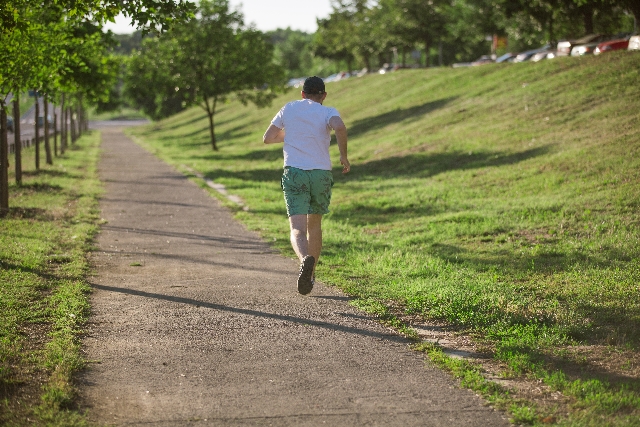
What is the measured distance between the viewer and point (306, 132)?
684 cm

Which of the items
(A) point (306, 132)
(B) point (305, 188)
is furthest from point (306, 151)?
(B) point (305, 188)

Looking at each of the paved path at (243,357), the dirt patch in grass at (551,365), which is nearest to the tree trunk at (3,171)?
the paved path at (243,357)

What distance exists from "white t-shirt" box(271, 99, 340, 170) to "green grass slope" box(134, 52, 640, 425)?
133 centimetres

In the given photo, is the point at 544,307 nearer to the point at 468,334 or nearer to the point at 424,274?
the point at 468,334

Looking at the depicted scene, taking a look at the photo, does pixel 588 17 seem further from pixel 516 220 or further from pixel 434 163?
pixel 516 220

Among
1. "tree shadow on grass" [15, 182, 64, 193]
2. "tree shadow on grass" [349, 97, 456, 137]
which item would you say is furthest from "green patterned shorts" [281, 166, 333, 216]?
"tree shadow on grass" [349, 97, 456, 137]

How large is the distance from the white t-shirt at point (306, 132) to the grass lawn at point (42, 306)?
7.24 feet

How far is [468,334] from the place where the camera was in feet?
19.4

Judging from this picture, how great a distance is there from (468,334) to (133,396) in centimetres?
260

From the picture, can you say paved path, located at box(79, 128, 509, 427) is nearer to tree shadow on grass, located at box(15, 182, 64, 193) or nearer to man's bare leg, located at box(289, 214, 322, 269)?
man's bare leg, located at box(289, 214, 322, 269)

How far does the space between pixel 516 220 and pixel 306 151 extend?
5.10 m

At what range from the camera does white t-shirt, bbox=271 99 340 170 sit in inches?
268

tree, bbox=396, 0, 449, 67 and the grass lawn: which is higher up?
tree, bbox=396, 0, 449, 67

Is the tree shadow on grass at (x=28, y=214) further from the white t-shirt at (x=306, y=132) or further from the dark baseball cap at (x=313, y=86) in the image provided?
the dark baseball cap at (x=313, y=86)
